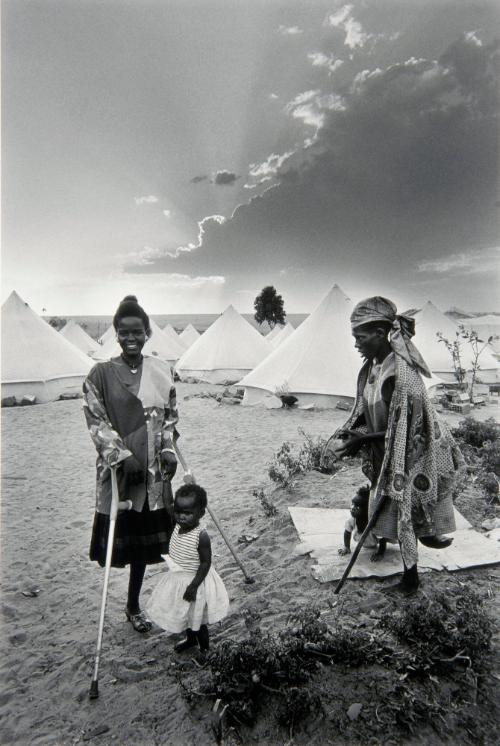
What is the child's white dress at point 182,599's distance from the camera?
7.74ft

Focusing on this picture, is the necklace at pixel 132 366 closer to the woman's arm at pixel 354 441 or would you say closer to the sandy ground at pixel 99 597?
the woman's arm at pixel 354 441

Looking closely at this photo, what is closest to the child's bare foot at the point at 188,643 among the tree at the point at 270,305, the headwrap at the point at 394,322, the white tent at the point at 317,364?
the headwrap at the point at 394,322

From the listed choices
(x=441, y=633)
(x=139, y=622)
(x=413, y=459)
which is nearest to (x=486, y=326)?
(x=413, y=459)

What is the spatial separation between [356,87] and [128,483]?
5.32 metres

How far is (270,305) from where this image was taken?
1663 inches

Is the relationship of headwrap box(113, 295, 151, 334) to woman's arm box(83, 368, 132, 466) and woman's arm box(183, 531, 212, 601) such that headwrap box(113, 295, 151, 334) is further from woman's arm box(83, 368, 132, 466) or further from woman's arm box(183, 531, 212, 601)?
woman's arm box(183, 531, 212, 601)

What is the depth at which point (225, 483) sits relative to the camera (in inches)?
231

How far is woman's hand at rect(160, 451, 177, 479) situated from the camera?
2641mm

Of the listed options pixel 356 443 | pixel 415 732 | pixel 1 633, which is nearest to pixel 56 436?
pixel 1 633

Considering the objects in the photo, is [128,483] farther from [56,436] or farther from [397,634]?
[56,436]

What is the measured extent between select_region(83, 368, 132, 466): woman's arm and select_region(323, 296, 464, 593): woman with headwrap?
50.3 inches

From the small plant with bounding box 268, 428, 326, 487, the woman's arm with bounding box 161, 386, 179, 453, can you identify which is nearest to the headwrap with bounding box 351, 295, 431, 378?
the woman's arm with bounding box 161, 386, 179, 453

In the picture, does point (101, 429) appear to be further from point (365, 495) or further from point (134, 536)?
point (365, 495)

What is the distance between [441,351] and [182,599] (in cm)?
1450
